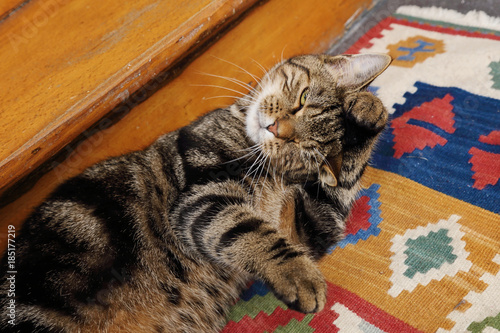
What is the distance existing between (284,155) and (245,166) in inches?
5.2

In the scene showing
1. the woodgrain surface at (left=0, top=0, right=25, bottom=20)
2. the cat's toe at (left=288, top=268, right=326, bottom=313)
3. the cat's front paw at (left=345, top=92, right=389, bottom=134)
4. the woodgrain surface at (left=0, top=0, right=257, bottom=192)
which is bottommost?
the cat's toe at (left=288, top=268, right=326, bottom=313)

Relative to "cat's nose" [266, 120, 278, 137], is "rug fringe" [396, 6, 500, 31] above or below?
below

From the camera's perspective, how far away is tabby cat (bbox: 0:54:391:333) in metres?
1.10

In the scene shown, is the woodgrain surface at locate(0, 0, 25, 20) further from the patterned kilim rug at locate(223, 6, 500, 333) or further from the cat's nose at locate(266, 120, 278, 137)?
the patterned kilim rug at locate(223, 6, 500, 333)

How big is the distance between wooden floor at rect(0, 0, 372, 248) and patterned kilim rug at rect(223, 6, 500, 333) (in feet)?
1.44

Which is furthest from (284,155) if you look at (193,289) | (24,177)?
(24,177)

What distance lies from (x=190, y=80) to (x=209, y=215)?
0.64m

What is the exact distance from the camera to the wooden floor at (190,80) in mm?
1339

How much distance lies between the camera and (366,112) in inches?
48.7

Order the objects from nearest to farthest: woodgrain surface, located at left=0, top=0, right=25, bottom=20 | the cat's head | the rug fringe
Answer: the cat's head → woodgrain surface, located at left=0, top=0, right=25, bottom=20 → the rug fringe

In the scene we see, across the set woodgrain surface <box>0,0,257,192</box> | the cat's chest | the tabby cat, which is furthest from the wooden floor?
the cat's chest

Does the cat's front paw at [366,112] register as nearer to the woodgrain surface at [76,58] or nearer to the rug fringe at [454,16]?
the woodgrain surface at [76,58]

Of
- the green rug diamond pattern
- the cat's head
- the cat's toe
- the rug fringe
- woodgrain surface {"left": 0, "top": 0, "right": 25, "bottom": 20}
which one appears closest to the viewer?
the cat's toe

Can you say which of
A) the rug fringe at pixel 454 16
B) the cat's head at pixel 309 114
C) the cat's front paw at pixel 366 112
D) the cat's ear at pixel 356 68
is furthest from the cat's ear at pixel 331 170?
the rug fringe at pixel 454 16
